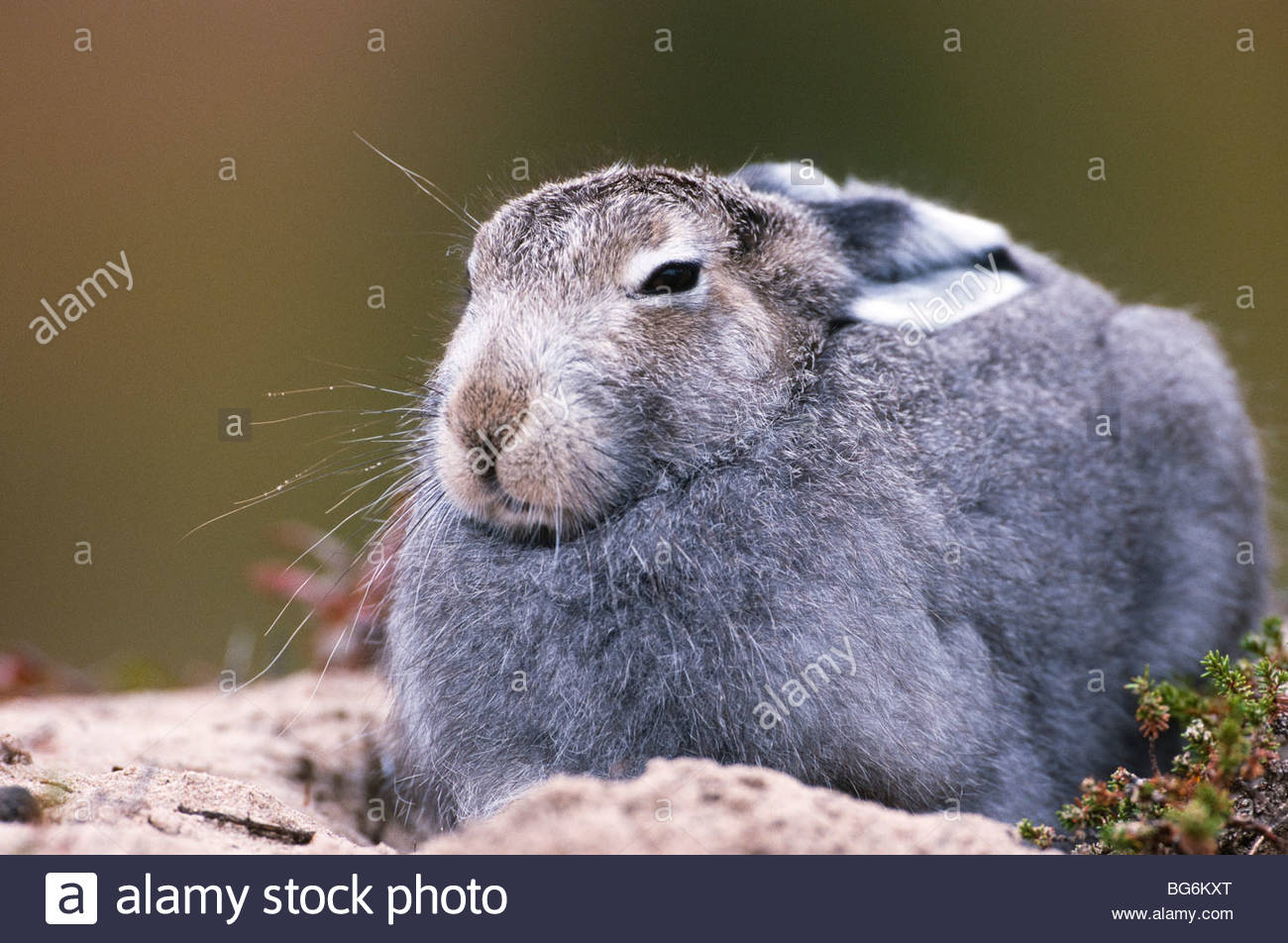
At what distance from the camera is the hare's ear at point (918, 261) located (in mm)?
5020

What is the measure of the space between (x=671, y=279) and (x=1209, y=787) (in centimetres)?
239

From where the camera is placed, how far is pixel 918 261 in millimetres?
5102

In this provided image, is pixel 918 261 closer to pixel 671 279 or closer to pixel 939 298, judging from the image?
pixel 939 298

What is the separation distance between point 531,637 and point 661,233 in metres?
1.51

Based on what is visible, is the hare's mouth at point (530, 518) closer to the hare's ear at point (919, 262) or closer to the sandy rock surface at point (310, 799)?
the sandy rock surface at point (310, 799)

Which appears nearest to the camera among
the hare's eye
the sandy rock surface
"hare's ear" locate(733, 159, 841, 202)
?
the sandy rock surface

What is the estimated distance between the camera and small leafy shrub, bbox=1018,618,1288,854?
360cm

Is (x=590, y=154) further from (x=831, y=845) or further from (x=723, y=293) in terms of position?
(x=831, y=845)

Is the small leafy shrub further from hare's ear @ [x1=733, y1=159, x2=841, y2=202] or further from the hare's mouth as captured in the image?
hare's ear @ [x1=733, y1=159, x2=841, y2=202]

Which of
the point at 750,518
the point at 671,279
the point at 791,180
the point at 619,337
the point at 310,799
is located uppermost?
the point at 791,180

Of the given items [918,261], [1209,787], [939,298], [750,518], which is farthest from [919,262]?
[1209,787]

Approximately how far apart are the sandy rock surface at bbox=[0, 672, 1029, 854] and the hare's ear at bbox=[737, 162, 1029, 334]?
6.86 feet

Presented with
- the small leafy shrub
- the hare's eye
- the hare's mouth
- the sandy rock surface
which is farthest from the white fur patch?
the sandy rock surface

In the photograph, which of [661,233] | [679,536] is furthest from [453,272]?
[679,536]
